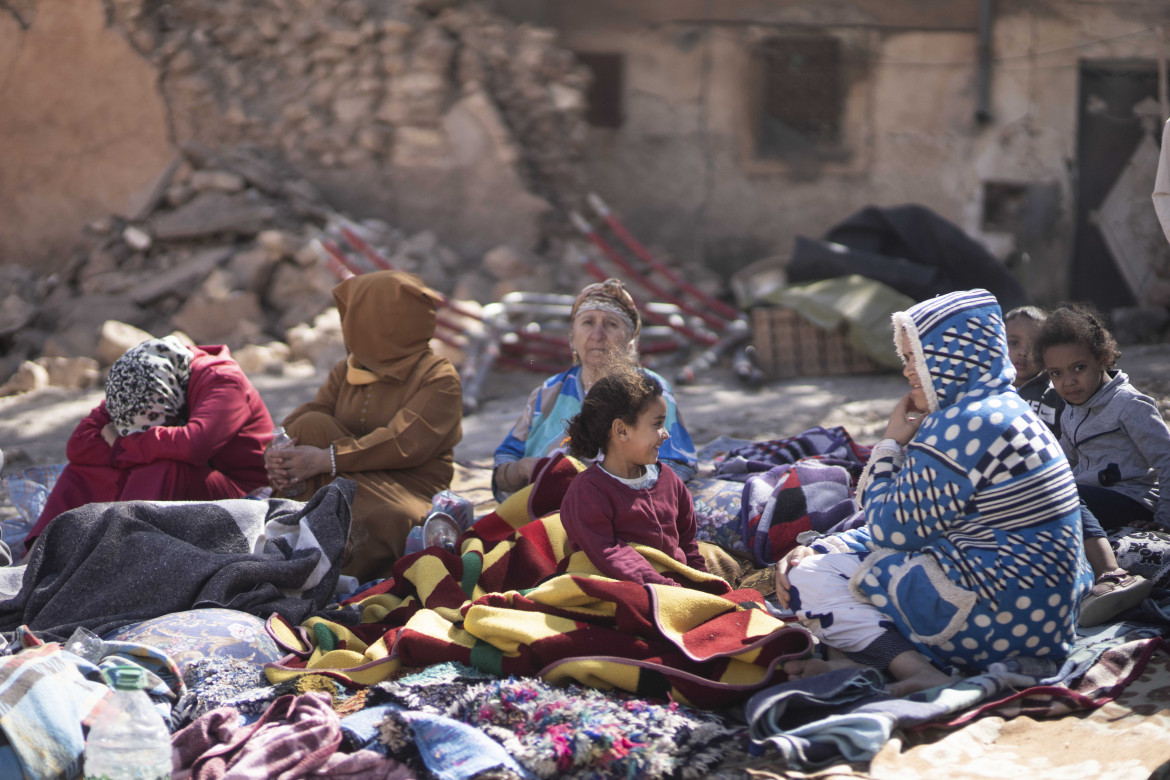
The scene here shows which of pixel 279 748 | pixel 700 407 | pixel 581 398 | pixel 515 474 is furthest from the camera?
pixel 700 407

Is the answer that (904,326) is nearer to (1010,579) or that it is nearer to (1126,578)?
(1010,579)

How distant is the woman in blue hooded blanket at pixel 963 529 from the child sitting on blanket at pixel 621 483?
2.06 ft

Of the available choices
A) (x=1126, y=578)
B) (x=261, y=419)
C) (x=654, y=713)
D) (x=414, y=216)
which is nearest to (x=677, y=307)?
(x=414, y=216)

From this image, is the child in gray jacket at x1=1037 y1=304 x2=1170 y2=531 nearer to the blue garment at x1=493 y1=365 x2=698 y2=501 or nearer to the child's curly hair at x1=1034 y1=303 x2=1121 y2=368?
the child's curly hair at x1=1034 y1=303 x2=1121 y2=368

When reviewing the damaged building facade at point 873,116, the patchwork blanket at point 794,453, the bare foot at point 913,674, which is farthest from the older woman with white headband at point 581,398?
the damaged building facade at point 873,116

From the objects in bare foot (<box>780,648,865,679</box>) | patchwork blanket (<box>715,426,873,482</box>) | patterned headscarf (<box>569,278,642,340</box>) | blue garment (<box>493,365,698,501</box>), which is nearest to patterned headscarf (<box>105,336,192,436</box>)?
blue garment (<box>493,365,698,501</box>)

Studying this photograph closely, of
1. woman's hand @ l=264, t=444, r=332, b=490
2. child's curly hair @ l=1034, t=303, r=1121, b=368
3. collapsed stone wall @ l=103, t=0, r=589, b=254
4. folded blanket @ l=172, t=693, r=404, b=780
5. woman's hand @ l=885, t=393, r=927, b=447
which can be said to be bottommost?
folded blanket @ l=172, t=693, r=404, b=780

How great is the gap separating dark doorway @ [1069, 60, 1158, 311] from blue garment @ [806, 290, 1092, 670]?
831cm

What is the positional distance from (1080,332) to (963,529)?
4.28 ft

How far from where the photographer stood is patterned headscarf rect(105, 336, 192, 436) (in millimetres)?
4008

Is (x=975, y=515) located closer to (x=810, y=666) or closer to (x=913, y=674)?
(x=913, y=674)

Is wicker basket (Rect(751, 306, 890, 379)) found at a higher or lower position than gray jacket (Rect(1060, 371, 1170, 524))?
lower

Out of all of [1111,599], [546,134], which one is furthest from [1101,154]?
[1111,599]

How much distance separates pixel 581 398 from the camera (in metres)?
4.16
